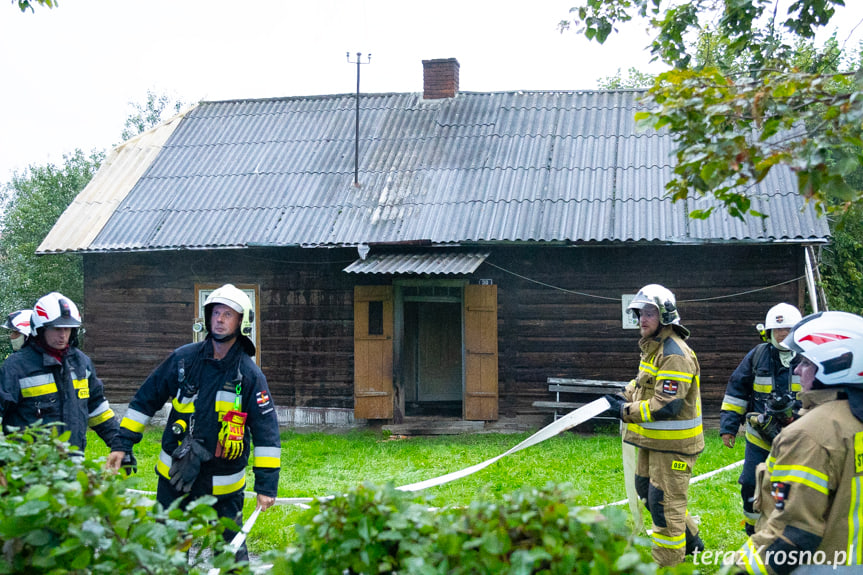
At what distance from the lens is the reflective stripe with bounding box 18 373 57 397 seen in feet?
16.5

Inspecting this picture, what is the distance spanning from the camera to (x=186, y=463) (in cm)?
415

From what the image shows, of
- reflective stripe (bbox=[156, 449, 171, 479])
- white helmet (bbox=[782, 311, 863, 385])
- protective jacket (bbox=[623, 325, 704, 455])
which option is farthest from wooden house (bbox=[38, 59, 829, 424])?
white helmet (bbox=[782, 311, 863, 385])

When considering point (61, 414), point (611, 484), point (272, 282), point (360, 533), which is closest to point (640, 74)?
point (272, 282)

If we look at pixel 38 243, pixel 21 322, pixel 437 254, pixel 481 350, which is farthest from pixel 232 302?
pixel 38 243

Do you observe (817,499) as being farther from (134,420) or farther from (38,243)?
(38,243)

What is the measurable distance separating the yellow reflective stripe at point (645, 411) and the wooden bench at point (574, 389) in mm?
6070

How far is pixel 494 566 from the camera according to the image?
1748mm

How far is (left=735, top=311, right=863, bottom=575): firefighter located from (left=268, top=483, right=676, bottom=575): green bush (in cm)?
91

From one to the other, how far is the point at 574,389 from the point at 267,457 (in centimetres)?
747

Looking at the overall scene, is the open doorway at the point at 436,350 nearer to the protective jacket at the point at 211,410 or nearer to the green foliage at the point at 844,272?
the green foliage at the point at 844,272

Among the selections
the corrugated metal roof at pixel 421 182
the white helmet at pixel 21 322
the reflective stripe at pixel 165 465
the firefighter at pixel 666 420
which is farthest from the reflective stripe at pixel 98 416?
the corrugated metal roof at pixel 421 182

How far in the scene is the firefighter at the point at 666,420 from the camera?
487cm

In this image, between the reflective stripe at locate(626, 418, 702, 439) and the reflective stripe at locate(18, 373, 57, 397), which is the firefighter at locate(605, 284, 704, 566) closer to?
the reflective stripe at locate(626, 418, 702, 439)

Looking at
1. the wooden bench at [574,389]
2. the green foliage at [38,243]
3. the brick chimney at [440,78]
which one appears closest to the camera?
the wooden bench at [574,389]
